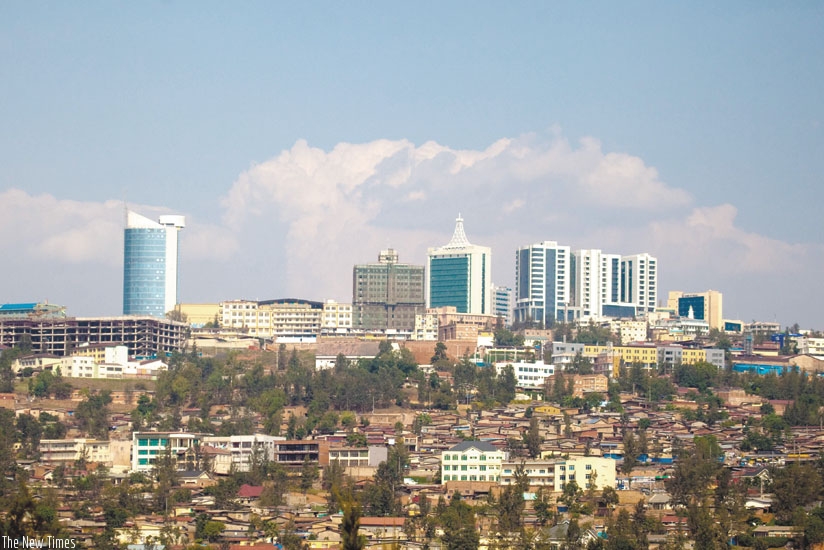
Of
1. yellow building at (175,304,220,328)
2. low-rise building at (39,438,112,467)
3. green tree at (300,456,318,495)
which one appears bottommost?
green tree at (300,456,318,495)

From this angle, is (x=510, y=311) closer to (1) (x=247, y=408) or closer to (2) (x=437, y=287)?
(2) (x=437, y=287)

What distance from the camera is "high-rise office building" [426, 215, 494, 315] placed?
303 feet

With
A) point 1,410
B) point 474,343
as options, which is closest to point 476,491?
point 1,410

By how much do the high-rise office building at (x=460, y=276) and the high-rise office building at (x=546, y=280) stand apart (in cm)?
616

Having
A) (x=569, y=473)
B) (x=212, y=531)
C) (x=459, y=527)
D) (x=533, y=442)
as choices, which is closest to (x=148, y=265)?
(x=533, y=442)

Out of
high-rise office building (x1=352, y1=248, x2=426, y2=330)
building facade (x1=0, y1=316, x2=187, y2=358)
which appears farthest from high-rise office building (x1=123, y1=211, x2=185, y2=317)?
building facade (x1=0, y1=316, x2=187, y2=358)

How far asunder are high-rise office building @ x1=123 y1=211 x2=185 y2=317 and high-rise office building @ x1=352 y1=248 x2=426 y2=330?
598 inches

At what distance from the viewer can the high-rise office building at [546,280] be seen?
9956 centimetres

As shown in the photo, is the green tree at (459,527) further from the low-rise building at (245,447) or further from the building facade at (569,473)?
the low-rise building at (245,447)

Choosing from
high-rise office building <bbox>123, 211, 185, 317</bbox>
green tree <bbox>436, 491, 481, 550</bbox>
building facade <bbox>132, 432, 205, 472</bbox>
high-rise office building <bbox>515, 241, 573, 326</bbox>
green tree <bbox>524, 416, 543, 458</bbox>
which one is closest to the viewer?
green tree <bbox>436, 491, 481, 550</bbox>

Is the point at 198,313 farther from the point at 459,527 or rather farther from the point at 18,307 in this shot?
the point at 459,527

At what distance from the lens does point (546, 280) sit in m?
100

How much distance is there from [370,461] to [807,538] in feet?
54.2

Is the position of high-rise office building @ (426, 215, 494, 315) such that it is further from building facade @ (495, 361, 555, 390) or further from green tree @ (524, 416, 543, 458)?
green tree @ (524, 416, 543, 458)
